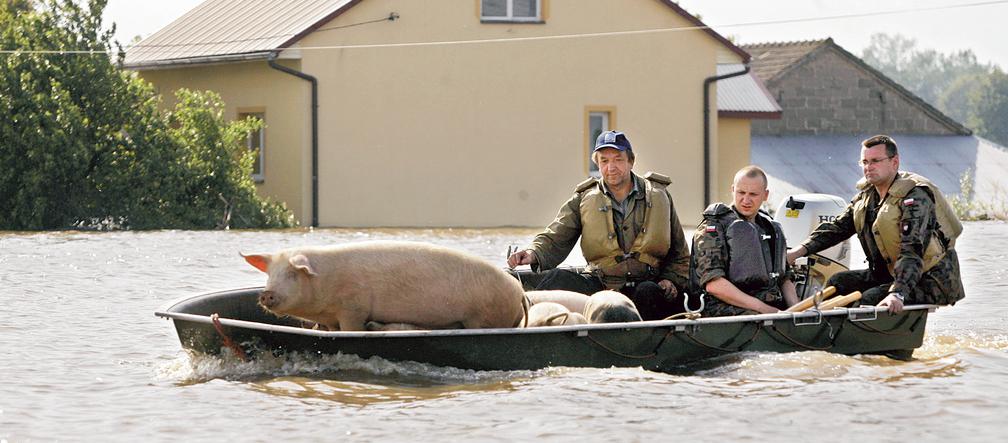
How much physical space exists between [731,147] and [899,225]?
2105 centimetres

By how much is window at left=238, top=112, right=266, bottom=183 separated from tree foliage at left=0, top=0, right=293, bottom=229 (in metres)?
1.59

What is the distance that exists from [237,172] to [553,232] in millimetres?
16055

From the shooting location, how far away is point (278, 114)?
1111 inches

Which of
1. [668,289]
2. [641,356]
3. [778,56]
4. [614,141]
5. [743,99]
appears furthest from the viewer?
[778,56]

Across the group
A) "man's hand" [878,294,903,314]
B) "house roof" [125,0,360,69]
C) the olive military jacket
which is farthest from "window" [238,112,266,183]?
"man's hand" [878,294,903,314]

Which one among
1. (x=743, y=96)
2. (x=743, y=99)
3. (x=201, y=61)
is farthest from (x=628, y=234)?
(x=743, y=96)

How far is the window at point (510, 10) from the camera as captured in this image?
2867 cm

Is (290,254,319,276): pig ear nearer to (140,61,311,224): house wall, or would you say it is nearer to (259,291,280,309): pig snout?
(259,291,280,309): pig snout

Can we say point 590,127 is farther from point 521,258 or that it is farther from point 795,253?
point 521,258

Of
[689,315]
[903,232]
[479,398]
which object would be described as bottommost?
[479,398]

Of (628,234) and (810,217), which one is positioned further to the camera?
(810,217)

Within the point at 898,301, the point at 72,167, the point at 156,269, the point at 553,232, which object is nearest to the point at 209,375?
the point at 553,232

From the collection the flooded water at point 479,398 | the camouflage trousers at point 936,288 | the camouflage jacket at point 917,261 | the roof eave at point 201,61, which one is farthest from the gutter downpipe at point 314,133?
the camouflage trousers at point 936,288

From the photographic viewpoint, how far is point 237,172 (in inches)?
1070
